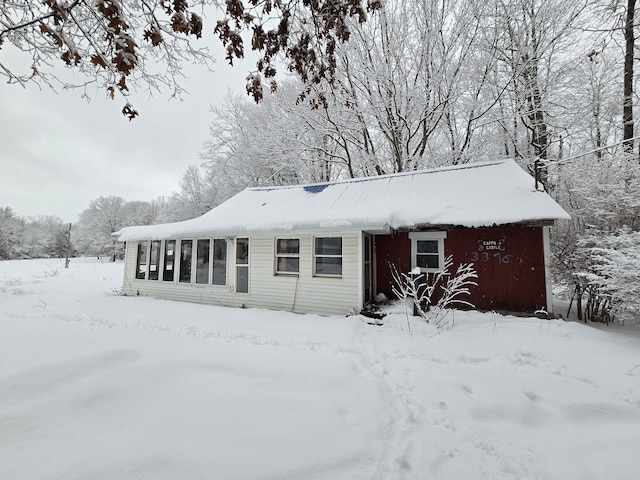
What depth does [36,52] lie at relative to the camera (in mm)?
3775

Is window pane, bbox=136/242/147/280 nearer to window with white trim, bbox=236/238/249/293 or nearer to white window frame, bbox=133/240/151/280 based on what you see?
white window frame, bbox=133/240/151/280

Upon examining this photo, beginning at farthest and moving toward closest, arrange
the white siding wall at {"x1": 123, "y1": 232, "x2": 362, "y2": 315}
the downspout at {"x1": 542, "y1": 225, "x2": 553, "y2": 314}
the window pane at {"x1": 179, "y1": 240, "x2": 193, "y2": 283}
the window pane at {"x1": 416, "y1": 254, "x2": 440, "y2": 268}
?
the window pane at {"x1": 179, "y1": 240, "x2": 193, "y2": 283} < the window pane at {"x1": 416, "y1": 254, "x2": 440, "y2": 268} < the white siding wall at {"x1": 123, "y1": 232, "x2": 362, "y2": 315} < the downspout at {"x1": 542, "y1": 225, "x2": 553, "y2": 314}

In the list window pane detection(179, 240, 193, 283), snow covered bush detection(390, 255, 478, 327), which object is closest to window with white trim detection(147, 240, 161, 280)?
window pane detection(179, 240, 193, 283)

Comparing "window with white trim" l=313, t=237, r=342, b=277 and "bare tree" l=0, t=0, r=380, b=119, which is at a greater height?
"bare tree" l=0, t=0, r=380, b=119

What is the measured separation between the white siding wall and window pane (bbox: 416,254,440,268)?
7.62ft

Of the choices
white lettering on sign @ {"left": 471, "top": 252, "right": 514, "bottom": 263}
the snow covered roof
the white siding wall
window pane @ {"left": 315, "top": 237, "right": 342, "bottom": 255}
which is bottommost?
the white siding wall

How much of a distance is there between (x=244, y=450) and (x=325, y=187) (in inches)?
399

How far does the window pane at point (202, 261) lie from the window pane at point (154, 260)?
2153 mm

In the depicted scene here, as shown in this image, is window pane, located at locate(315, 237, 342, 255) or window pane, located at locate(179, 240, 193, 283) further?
window pane, located at locate(179, 240, 193, 283)

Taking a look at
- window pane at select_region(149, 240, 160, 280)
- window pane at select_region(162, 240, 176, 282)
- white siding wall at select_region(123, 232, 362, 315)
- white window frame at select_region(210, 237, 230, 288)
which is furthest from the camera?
window pane at select_region(149, 240, 160, 280)

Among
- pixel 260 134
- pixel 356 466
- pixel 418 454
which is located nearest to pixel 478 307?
pixel 418 454

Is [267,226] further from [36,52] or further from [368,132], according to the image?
[368,132]

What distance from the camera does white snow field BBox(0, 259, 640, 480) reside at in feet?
6.56

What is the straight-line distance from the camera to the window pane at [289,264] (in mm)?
8344
